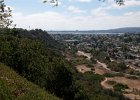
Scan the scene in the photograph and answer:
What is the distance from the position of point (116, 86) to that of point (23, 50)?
4940cm

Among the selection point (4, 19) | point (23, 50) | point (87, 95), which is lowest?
point (87, 95)

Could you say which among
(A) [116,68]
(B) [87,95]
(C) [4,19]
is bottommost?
(A) [116,68]

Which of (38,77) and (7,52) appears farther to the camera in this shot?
(38,77)

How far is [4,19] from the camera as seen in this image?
21.1m

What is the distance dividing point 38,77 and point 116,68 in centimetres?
8780

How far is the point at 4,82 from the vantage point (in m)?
13.0

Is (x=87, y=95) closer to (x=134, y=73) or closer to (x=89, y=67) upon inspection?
(x=134, y=73)

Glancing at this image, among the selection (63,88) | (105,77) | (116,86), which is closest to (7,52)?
(63,88)

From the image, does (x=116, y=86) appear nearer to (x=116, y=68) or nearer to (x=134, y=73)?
(x=134, y=73)

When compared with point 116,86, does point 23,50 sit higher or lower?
higher

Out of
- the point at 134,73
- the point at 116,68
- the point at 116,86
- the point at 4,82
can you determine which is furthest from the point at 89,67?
the point at 4,82

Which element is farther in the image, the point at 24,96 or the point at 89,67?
the point at 89,67

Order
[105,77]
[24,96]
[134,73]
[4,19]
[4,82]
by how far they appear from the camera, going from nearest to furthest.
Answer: [24,96] < [4,82] < [4,19] < [105,77] < [134,73]

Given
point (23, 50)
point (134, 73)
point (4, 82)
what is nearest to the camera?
point (4, 82)
